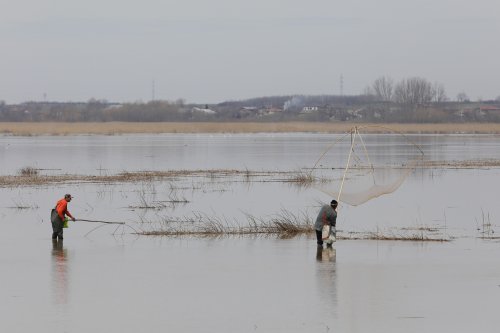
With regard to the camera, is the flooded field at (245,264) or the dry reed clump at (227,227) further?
the dry reed clump at (227,227)

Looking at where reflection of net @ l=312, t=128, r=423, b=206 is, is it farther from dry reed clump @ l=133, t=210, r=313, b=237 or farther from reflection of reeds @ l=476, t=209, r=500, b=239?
reflection of reeds @ l=476, t=209, r=500, b=239

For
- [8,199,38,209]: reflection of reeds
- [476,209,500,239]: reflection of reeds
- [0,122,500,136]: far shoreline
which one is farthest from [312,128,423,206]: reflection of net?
[0,122,500,136]: far shoreline

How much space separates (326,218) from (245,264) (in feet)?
7.59

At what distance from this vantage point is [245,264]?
54.1 ft

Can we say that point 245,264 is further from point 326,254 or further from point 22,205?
point 22,205

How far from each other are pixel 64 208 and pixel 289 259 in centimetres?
508

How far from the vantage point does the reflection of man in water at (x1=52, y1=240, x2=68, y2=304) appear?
13.7 meters

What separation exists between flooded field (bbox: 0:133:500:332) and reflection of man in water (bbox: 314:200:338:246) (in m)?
0.40

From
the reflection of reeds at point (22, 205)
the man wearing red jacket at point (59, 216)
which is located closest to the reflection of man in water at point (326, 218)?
the man wearing red jacket at point (59, 216)

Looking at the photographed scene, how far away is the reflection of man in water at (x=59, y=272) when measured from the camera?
1372 cm

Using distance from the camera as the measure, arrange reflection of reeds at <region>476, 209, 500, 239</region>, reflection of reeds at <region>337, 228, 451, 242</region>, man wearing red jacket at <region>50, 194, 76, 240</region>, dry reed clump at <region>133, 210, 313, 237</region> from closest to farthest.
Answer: man wearing red jacket at <region>50, 194, 76, 240</region>, reflection of reeds at <region>337, 228, 451, 242</region>, reflection of reeds at <region>476, 209, 500, 239</region>, dry reed clump at <region>133, 210, 313, 237</region>

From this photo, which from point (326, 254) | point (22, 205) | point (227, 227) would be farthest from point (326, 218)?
point (22, 205)

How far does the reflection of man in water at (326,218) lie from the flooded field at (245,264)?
397 mm

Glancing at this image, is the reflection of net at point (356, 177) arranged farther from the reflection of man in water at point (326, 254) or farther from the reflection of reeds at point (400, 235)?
the reflection of man in water at point (326, 254)
